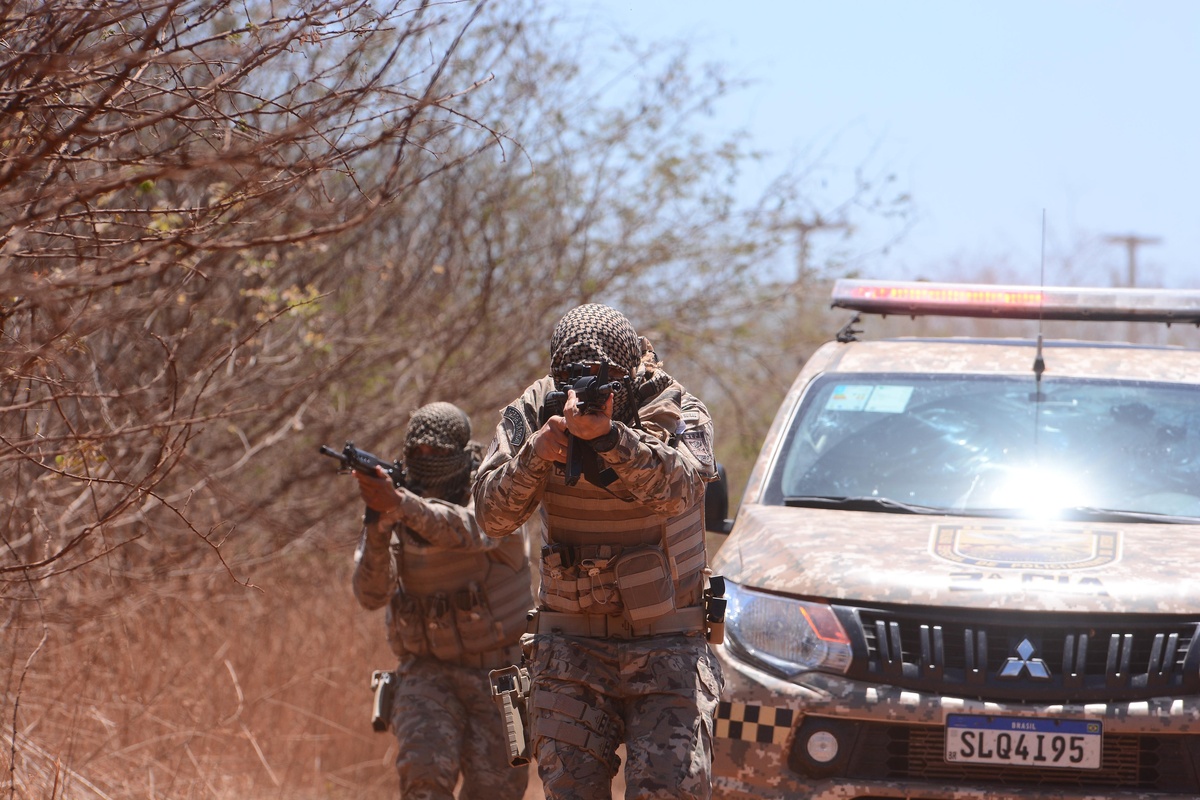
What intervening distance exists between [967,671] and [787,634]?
1.84 ft

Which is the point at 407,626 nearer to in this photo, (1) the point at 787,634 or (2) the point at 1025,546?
(1) the point at 787,634

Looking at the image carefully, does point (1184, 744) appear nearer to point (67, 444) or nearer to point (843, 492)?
point (843, 492)

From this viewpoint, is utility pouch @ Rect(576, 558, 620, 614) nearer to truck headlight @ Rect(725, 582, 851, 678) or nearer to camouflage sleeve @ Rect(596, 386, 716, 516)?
camouflage sleeve @ Rect(596, 386, 716, 516)

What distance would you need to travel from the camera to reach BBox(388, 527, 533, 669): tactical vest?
5.15m

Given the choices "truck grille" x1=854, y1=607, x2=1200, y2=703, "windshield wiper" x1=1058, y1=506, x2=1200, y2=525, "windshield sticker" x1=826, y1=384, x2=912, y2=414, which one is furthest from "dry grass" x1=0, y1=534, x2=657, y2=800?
"windshield wiper" x1=1058, y1=506, x2=1200, y2=525

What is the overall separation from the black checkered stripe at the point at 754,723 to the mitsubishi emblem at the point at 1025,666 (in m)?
0.66

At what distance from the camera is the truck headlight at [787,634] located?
4434 millimetres

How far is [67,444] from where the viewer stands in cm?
478

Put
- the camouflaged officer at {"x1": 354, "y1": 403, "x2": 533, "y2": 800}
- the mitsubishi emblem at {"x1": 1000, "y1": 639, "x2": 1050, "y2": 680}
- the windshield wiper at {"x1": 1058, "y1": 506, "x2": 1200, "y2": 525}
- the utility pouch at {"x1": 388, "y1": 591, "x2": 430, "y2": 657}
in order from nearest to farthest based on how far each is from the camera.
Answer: the mitsubishi emblem at {"x1": 1000, "y1": 639, "x2": 1050, "y2": 680} < the windshield wiper at {"x1": 1058, "y1": 506, "x2": 1200, "y2": 525} < the camouflaged officer at {"x1": 354, "y1": 403, "x2": 533, "y2": 800} < the utility pouch at {"x1": 388, "y1": 591, "x2": 430, "y2": 657}

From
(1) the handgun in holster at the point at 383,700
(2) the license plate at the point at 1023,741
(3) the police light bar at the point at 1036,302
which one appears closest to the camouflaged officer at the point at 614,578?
(2) the license plate at the point at 1023,741

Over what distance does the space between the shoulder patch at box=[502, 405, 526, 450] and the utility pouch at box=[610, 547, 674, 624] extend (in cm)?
43

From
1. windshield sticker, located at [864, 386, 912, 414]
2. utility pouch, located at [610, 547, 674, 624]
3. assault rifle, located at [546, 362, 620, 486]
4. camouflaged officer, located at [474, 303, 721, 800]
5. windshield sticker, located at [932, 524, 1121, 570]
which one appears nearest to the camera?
assault rifle, located at [546, 362, 620, 486]

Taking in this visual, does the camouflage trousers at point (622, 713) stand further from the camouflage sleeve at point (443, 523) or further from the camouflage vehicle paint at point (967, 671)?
the camouflage sleeve at point (443, 523)

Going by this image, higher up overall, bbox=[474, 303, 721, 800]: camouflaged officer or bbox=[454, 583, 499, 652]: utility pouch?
bbox=[474, 303, 721, 800]: camouflaged officer
